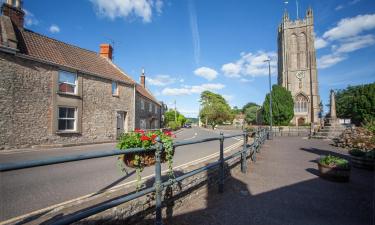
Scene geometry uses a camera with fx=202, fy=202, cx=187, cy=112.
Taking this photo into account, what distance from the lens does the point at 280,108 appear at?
4356cm

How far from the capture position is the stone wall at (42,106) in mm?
12203

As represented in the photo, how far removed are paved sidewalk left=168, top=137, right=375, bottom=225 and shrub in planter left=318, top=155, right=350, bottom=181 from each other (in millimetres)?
201

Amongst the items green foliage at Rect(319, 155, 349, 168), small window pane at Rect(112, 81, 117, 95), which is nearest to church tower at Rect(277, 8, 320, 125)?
small window pane at Rect(112, 81, 117, 95)

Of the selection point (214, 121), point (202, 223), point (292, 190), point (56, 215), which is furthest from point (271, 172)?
point (214, 121)

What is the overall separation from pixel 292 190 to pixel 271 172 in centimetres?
182

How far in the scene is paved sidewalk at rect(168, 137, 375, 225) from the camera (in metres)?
3.70

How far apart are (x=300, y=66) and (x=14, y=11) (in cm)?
5909

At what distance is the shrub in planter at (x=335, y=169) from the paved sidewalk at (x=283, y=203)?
201 millimetres

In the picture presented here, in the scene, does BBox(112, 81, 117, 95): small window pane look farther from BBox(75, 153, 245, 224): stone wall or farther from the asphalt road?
BBox(75, 153, 245, 224): stone wall

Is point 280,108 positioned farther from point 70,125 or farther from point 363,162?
point 70,125

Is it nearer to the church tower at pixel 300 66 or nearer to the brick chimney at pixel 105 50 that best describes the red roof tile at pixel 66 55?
the brick chimney at pixel 105 50

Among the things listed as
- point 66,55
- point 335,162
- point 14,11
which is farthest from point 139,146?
point 14,11

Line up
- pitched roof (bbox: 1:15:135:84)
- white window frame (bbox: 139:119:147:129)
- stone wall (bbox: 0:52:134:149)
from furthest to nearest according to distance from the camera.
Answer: white window frame (bbox: 139:119:147:129) < pitched roof (bbox: 1:15:135:84) < stone wall (bbox: 0:52:134:149)

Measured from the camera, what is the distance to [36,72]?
13.6 metres
